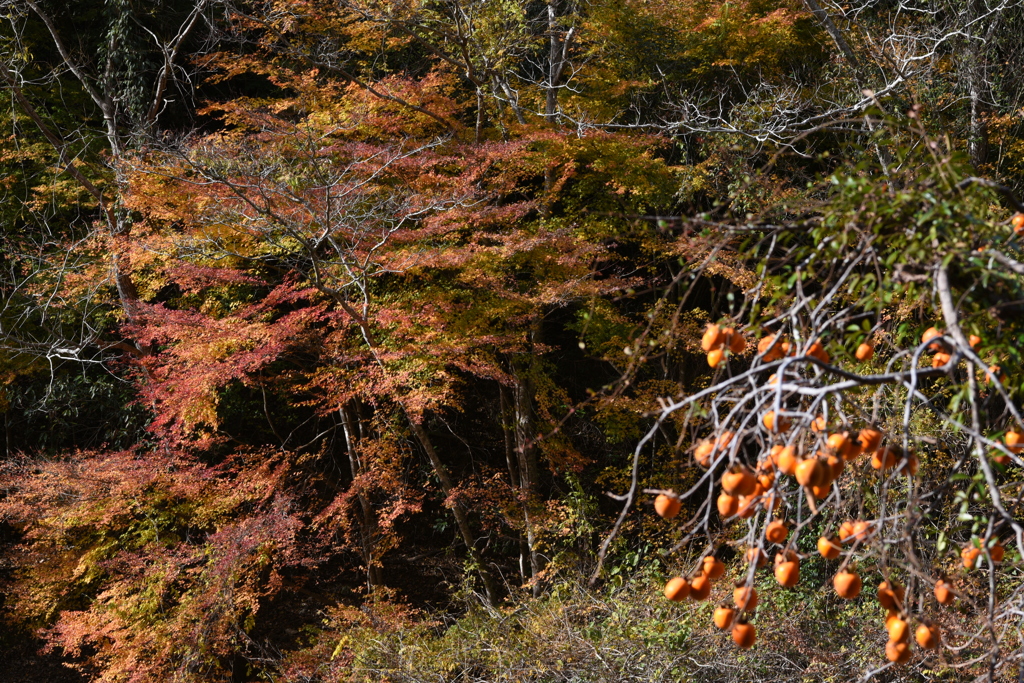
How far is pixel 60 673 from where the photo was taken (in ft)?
21.0

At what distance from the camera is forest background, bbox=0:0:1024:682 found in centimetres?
434

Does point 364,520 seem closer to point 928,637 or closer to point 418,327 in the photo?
point 418,327

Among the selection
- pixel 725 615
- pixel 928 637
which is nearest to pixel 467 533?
pixel 725 615

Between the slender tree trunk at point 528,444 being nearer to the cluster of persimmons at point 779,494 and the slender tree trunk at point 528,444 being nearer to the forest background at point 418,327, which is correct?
the forest background at point 418,327

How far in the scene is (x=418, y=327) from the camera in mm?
5160

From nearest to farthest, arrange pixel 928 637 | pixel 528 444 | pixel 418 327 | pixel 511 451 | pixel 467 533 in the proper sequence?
pixel 928 637 → pixel 418 327 → pixel 528 444 → pixel 467 533 → pixel 511 451

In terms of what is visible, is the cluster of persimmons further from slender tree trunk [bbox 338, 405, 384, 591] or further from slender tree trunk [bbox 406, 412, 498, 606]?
slender tree trunk [bbox 338, 405, 384, 591]

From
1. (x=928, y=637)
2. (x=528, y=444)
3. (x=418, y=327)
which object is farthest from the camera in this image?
(x=528, y=444)

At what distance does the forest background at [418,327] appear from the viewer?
14.3 ft

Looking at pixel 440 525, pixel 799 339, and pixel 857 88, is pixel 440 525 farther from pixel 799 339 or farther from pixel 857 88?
pixel 799 339

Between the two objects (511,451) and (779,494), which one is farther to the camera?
(511,451)

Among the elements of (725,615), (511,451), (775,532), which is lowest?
(511,451)

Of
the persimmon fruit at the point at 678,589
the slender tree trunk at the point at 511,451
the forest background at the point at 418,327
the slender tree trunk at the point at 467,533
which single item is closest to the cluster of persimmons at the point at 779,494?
the persimmon fruit at the point at 678,589

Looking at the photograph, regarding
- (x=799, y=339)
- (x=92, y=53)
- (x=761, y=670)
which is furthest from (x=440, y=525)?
(x=799, y=339)
